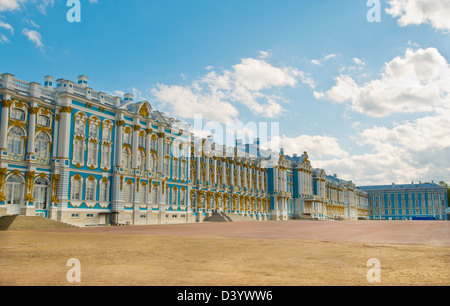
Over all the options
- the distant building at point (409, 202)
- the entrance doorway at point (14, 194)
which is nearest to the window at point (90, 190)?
the entrance doorway at point (14, 194)

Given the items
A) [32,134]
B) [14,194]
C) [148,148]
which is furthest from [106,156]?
[14,194]

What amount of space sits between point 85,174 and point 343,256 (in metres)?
33.5

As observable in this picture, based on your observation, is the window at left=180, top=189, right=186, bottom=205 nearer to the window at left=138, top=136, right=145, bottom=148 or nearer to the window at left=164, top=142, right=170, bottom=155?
the window at left=164, top=142, right=170, bottom=155

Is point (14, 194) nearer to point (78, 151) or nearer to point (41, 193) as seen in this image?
point (41, 193)

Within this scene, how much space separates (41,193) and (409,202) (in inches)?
5180

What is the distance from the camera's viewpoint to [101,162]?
41656 millimetres

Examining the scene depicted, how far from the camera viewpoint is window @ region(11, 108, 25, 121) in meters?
34.1

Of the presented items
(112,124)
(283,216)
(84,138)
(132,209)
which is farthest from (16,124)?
(283,216)

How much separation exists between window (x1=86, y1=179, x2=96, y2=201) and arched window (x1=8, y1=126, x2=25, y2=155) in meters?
7.55

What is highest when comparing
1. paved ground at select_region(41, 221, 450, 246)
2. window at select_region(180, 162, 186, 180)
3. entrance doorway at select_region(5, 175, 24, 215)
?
window at select_region(180, 162, 186, 180)

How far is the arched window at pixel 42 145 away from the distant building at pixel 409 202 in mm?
126994

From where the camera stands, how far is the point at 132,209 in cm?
4469

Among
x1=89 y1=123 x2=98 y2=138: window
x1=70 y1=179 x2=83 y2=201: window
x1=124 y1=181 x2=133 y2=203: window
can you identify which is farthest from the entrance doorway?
x1=124 y1=181 x2=133 y2=203: window
